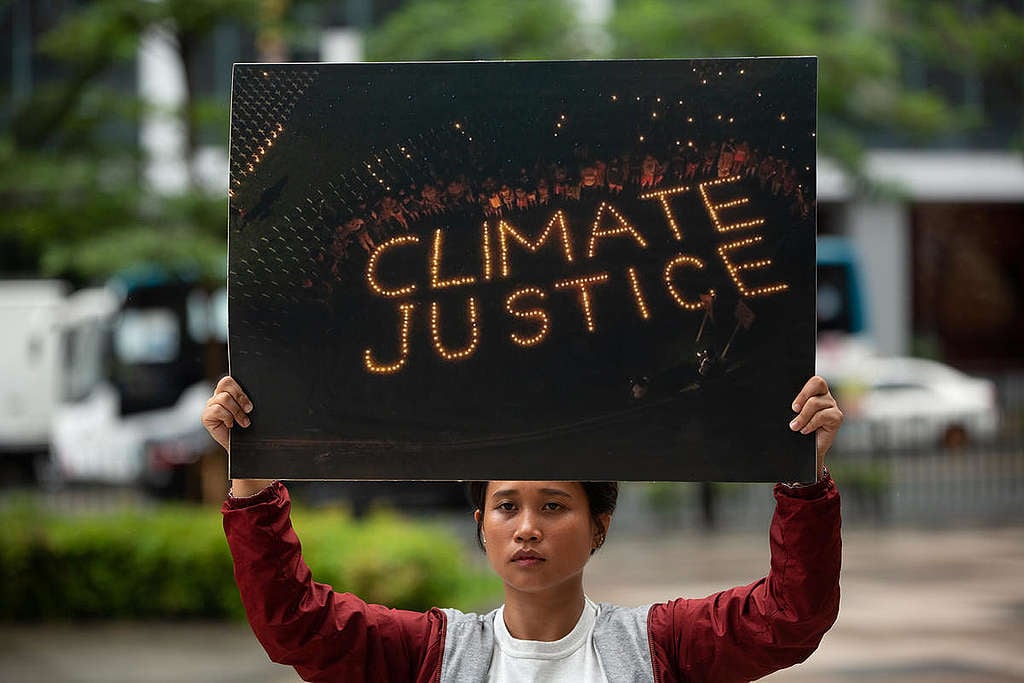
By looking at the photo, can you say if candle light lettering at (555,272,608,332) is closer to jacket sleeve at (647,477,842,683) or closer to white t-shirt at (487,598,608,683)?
→ jacket sleeve at (647,477,842,683)

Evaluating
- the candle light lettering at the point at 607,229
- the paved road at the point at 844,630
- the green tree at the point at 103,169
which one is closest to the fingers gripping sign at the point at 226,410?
the candle light lettering at the point at 607,229

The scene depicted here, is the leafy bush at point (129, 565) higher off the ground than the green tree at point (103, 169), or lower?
lower

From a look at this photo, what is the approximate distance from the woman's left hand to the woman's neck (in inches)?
21.8

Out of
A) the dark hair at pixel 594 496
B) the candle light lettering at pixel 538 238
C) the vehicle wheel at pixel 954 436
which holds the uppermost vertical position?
the candle light lettering at pixel 538 238

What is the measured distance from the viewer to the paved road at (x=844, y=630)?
788cm

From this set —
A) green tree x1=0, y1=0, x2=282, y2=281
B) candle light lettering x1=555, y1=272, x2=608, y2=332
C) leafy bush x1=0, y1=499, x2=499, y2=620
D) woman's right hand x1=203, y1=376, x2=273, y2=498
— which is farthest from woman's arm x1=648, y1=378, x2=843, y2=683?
green tree x1=0, y1=0, x2=282, y2=281

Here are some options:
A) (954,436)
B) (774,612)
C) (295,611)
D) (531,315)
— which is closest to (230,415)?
(295,611)

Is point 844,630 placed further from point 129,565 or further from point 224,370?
point 224,370

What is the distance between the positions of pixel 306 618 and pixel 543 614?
1.51 feet

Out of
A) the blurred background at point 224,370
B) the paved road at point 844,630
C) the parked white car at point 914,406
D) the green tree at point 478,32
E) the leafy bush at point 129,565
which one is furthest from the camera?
the parked white car at point 914,406

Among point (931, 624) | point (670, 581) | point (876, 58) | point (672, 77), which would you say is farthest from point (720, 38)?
point (672, 77)

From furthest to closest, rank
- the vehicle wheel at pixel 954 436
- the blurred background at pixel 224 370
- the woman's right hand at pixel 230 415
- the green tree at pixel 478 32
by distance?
the vehicle wheel at pixel 954 436 < the green tree at pixel 478 32 < the blurred background at pixel 224 370 < the woman's right hand at pixel 230 415

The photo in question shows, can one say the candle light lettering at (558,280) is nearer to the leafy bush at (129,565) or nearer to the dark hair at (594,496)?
the dark hair at (594,496)

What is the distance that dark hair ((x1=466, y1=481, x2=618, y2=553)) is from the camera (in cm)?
275
